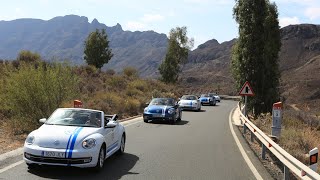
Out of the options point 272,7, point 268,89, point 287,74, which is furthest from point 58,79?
point 287,74

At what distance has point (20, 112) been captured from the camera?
16891mm

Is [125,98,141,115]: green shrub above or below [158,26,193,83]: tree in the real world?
below

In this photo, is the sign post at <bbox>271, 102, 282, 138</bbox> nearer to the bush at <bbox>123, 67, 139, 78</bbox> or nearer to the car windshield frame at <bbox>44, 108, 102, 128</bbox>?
the car windshield frame at <bbox>44, 108, 102, 128</bbox>

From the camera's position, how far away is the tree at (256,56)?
30.8m

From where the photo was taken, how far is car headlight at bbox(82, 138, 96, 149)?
955 centimetres

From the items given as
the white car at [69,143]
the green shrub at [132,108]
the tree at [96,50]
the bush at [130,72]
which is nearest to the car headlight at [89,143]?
the white car at [69,143]

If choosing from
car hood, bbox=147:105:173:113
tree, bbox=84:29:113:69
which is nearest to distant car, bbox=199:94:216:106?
tree, bbox=84:29:113:69

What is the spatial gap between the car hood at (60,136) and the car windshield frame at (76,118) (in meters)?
0.49

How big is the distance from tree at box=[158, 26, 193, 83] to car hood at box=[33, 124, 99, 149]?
6637 cm

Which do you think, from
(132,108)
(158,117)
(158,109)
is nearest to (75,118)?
(158,117)

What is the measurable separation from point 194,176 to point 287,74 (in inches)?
4877

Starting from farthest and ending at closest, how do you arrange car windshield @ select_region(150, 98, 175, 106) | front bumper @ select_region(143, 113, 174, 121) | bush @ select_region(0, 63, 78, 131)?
car windshield @ select_region(150, 98, 175, 106) < front bumper @ select_region(143, 113, 174, 121) < bush @ select_region(0, 63, 78, 131)

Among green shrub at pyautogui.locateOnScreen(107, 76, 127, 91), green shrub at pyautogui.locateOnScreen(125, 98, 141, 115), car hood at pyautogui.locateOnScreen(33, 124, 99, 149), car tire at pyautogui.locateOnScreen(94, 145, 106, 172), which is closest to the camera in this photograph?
car hood at pyautogui.locateOnScreen(33, 124, 99, 149)

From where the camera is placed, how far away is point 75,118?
11000 mm
